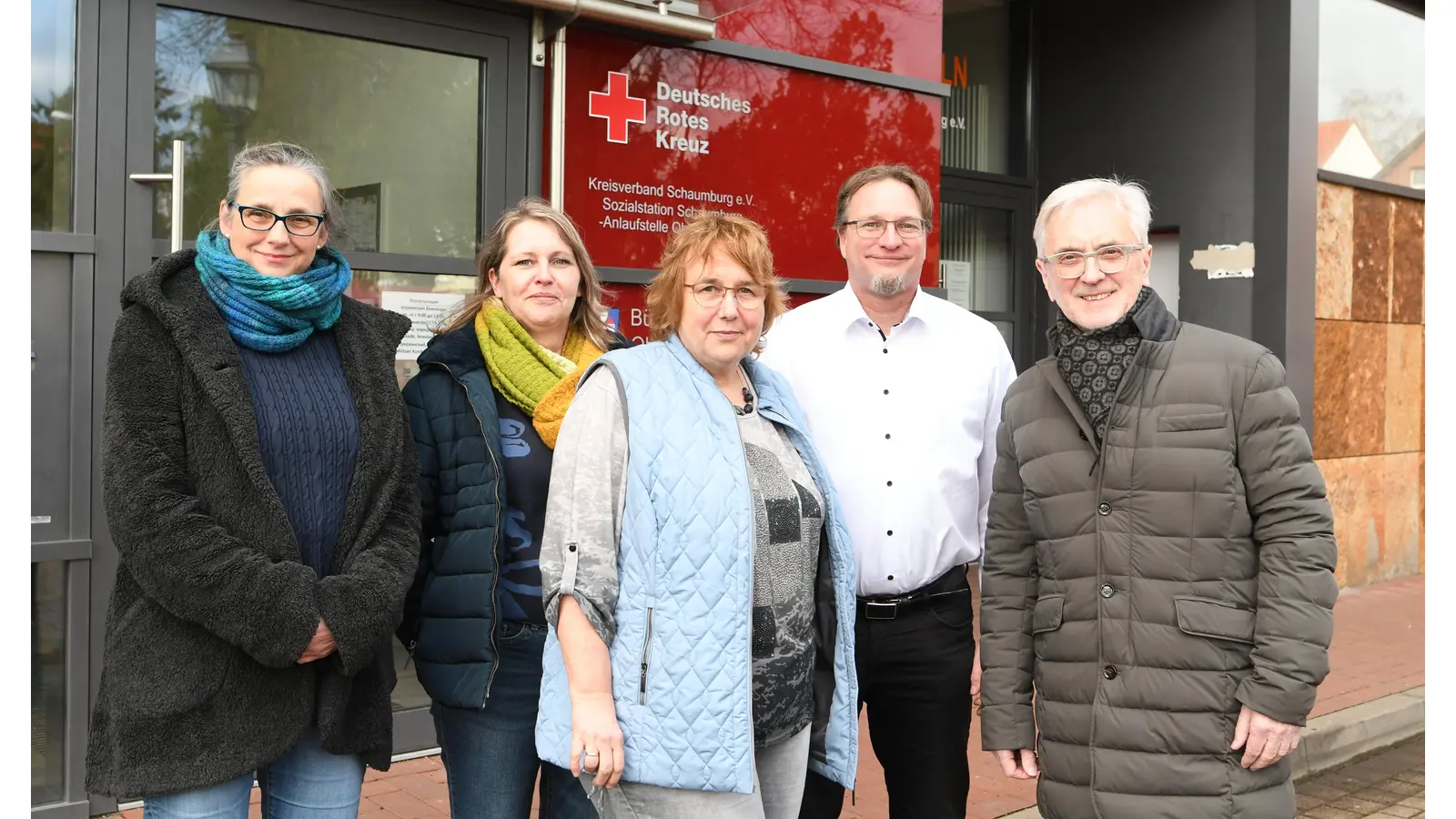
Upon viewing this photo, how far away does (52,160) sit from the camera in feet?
13.3

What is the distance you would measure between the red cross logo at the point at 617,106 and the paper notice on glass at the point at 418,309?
3.25 ft

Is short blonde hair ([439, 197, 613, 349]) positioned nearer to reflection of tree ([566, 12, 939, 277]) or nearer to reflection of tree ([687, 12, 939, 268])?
reflection of tree ([566, 12, 939, 277])

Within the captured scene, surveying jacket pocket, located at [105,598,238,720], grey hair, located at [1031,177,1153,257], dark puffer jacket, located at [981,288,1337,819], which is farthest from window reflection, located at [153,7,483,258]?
dark puffer jacket, located at [981,288,1337,819]

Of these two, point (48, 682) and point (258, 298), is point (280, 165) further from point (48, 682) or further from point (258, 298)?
point (48, 682)

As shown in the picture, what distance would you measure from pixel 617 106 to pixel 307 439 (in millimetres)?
3171

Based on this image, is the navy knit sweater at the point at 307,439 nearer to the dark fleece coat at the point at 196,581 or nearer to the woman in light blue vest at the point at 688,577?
the dark fleece coat at the point at 196,581

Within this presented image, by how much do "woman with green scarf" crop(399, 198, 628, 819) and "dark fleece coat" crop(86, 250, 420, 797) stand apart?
0.91ft

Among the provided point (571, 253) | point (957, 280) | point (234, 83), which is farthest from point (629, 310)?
point (957, 280)

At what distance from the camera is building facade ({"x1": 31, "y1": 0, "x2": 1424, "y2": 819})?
4117mm

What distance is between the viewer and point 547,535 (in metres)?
2.34

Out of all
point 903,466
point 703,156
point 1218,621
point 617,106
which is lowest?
point 1218,621

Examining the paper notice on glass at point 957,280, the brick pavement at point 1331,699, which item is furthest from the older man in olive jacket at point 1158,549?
the paper notice on glass at point 957,280
